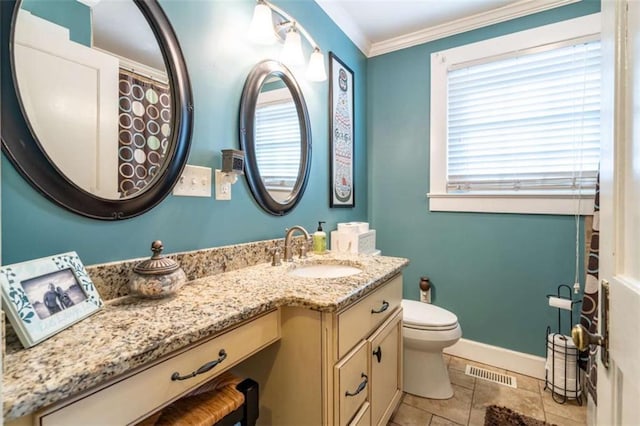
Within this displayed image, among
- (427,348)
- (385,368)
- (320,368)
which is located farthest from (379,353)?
(427,348)

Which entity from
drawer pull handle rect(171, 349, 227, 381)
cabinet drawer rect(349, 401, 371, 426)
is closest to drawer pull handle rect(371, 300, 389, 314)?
cabinet drawer rect(349, 401, 371, 426)

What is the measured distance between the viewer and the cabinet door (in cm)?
125

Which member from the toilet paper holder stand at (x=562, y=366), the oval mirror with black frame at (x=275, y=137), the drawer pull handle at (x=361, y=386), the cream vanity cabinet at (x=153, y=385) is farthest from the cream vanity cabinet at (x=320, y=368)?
the toilet paper holder stand at (x=562, y=366)

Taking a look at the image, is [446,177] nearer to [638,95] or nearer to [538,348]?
[538,348]

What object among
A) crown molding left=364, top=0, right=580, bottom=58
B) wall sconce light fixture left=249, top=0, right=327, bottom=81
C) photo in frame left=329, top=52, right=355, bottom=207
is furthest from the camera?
photo in frame left=329, top=52, right=355, bottom=207

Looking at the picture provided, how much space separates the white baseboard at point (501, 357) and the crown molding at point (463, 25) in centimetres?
227

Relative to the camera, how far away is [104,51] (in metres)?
0.92

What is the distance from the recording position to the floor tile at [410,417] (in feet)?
5.14

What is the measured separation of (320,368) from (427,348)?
103 centimetres

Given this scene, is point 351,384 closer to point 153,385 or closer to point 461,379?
point 153,385

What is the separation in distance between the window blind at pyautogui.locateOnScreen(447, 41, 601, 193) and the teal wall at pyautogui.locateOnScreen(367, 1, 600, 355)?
208 millimetres

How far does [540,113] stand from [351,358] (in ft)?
6.47

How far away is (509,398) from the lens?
176cm

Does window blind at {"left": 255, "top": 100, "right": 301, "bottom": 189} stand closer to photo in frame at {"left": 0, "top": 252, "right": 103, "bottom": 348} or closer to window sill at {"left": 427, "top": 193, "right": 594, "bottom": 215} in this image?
photo in frame at {"left": 0, "top": 252, "right": 103, "bottom": 348}
